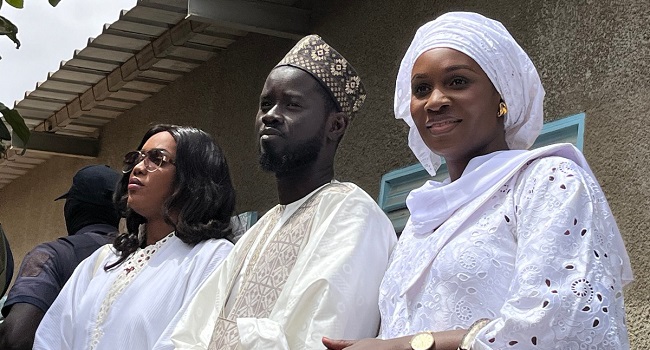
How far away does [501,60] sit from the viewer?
121 inches

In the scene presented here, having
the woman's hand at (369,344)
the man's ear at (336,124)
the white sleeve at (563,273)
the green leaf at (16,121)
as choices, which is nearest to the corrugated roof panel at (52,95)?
the man's ear at (336,124)

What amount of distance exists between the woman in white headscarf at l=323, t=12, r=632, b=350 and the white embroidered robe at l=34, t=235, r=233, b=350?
138 centimetres

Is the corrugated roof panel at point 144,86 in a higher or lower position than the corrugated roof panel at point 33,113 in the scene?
higher

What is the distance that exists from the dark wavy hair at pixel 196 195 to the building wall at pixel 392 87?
4.44ft

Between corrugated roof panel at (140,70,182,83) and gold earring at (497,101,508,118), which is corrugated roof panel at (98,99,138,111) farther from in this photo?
gold earring at (497,101,508,118)

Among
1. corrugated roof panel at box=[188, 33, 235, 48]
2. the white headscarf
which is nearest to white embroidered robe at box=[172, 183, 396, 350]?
the white headscarf

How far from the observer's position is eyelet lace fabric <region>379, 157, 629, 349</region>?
2.58 m

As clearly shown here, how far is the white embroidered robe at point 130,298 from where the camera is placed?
4.46 m

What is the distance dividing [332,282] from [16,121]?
954 mm

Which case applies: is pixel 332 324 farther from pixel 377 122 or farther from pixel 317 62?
pixel 377 122

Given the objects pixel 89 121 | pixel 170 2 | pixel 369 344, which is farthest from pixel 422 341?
pixel 89 121

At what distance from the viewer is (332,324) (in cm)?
332

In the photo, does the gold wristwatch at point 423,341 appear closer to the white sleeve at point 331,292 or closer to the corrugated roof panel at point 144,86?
the white sleeve at point 331,292

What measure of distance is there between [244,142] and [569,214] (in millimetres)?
5461
